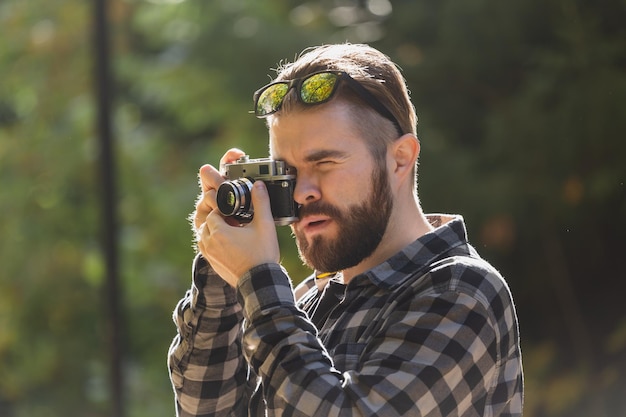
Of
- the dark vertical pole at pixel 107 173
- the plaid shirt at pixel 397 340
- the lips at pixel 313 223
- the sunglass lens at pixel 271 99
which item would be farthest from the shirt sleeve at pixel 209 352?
the dark vertical pole at pixel 107 173

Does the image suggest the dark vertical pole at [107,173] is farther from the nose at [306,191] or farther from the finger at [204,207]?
the nose at [306,191]

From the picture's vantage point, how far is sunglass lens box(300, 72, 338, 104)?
139cm

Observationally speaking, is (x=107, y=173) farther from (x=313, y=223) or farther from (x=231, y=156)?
(x=313, y=223)

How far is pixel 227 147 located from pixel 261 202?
3.89 m

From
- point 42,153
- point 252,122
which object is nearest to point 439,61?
point 252,122

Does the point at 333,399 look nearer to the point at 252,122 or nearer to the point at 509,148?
the point at 509,148

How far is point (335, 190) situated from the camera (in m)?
1.35

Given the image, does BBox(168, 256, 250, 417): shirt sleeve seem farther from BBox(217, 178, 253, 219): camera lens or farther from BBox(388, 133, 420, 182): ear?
BBox(388, 133, 420, 182): ear

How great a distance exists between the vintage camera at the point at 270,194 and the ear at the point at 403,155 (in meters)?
0.15

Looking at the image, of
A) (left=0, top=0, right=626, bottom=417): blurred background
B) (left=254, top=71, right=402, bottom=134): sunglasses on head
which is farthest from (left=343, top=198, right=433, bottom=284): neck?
(left=0, top=0, right=626, bottom=417): blurred background

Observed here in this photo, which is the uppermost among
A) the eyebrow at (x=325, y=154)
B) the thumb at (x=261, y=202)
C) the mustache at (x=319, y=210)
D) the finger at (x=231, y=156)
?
the eyebrow at (x=325, y=154)

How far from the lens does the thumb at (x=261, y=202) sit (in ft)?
4.28

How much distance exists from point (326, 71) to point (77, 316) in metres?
4.77

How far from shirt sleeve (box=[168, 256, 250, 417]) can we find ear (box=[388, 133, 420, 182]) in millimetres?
308
